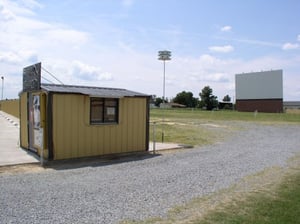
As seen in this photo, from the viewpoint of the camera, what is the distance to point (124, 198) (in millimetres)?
5906

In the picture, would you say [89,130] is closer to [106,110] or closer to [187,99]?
[106,110]

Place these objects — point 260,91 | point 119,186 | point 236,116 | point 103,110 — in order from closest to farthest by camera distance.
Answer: point 119,186 → point 103,110 → point 236,116 → point 260,91

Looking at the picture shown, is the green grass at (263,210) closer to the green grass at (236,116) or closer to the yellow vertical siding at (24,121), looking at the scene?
the yellow vertical siding at (24,121)

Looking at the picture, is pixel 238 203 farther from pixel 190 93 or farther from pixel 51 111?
pixel 190 93

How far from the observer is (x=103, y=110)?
420 inches

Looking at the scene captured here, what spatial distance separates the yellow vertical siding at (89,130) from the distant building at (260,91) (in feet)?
234

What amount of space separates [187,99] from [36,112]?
4540 inches

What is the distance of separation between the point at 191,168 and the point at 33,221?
4.94m

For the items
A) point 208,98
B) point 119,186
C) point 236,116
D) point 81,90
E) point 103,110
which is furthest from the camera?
point 208,98

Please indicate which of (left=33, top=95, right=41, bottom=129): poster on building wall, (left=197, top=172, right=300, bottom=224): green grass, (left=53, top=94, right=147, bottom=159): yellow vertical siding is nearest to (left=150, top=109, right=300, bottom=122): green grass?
(left=53, top=94, right=147, bottom=159): yellow vertical siding

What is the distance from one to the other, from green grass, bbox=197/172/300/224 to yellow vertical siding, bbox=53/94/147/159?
570cm

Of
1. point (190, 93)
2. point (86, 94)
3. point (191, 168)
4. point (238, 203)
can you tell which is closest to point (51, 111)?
point (86, 94)

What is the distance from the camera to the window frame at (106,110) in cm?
1039

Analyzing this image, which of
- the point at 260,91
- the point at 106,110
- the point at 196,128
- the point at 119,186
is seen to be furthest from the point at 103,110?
the point at 260,91
